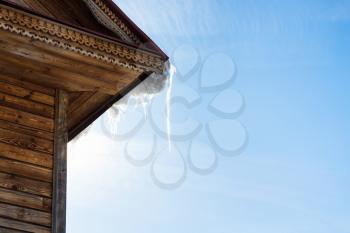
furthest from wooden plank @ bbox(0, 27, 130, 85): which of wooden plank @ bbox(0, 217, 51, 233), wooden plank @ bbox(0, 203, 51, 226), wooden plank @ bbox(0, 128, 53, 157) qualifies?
wooden plank @ bbox(0, 217, 51, 233)

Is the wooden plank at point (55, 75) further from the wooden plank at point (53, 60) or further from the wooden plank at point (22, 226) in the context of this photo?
the wooden plank at point (22, 226)

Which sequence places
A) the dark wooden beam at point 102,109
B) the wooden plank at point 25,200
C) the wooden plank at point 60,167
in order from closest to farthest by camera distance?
the wooden plank at point 25,200 → the wooden plank at point 60,167 → the dark wooden beam at point 102,109

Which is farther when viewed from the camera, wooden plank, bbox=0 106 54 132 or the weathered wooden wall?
wooden plank, bbox=0 106 54 132

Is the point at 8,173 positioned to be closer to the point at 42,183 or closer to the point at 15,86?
the point at 42,183

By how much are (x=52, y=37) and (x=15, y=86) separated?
0.89 m

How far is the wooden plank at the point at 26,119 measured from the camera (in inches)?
320

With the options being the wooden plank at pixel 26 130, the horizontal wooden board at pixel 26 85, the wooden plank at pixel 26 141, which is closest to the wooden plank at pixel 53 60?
the horizontal wooden board at pixel 26 85

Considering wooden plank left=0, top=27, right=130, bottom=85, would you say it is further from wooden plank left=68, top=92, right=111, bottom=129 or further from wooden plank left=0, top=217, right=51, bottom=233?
wooden plank left=0, top=217, right=51, bottom=233

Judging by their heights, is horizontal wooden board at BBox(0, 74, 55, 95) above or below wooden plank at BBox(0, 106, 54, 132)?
above

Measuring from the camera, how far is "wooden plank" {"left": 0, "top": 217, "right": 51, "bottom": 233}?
7.50 metres

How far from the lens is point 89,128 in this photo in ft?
33.1

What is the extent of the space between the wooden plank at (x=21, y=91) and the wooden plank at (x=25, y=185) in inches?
43.3

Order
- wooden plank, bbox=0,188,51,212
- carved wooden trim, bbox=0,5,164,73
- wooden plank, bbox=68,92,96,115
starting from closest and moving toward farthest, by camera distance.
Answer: wooden plank, bbox=0,188,51,212 < carved wooden trim, bbox=0,5,164,73 < wooden plank, bbox=68,92,96,115

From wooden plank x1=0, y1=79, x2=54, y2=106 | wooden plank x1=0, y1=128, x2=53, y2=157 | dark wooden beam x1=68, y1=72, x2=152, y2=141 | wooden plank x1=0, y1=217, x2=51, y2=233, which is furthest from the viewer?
dark wooden beam x1=68, y1=72, x2=152, y2=141
